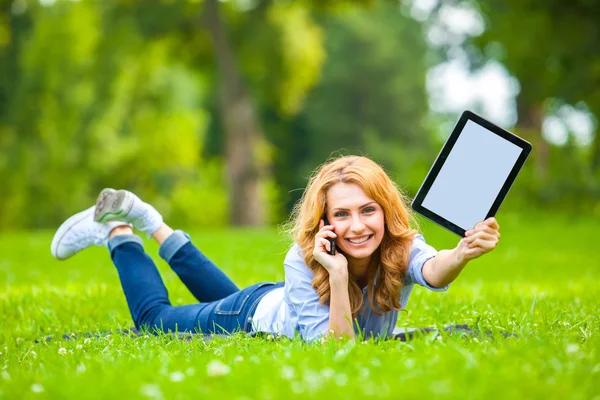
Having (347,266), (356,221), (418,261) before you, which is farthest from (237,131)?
(418,261)

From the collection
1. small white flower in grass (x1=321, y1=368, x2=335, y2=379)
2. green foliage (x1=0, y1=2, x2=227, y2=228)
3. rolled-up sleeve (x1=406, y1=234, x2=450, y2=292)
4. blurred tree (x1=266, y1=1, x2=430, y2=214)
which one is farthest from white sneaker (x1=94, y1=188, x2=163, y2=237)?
blurred tree (x1=266, y1=1, x2=430, y2=214)

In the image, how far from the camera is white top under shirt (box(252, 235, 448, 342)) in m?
3.81

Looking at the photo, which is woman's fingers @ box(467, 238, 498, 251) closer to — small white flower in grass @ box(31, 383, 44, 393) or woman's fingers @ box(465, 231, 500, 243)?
woman's fingers @ box(465, 231, 500, 243)

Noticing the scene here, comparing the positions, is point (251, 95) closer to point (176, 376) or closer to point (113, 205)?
point (113, 205)

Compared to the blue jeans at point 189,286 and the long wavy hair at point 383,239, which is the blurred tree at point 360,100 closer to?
the blue jeans at point 189,286

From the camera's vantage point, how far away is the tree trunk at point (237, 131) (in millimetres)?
20281

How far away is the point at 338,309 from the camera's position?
3672mm

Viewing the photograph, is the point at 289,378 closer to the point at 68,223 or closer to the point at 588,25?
the point at 68,223

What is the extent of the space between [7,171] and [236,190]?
10.1 metres

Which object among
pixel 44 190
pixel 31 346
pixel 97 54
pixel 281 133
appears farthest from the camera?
pixel 281 133

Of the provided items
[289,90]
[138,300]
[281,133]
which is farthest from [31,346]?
[281,133]

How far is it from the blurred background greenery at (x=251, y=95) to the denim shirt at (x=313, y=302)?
7995 mm

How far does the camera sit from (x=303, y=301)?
391 centimetres

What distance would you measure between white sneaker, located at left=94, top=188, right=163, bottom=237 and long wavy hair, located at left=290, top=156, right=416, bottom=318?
1.54m
